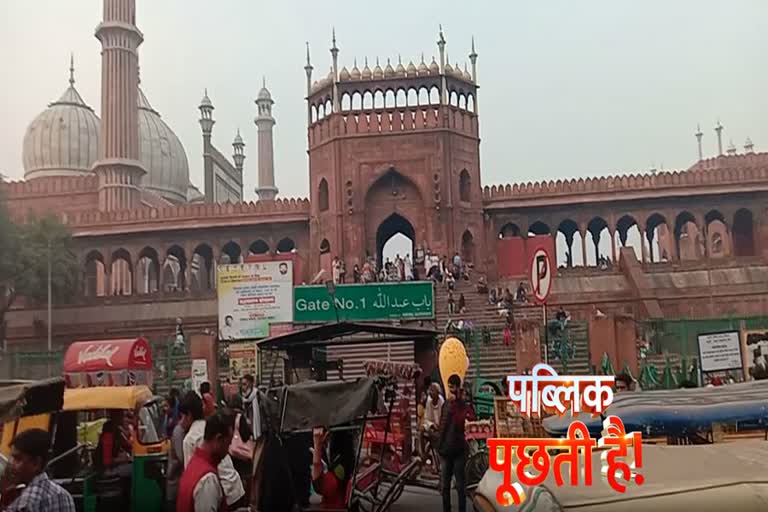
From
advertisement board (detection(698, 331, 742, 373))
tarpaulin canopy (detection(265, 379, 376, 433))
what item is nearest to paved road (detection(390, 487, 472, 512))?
tarpaulin canopy (detection(265, 379, 376, 433))

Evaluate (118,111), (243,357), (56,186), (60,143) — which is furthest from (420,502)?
(60,143)

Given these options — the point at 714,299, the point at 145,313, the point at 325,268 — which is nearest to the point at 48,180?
the point at 145,313

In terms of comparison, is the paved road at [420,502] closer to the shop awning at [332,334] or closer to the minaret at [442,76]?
the shop awning at [332,334]

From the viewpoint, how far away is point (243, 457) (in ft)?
23.6

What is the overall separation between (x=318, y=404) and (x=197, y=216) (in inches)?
1024

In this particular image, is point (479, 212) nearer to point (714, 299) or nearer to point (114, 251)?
point (714, 299)

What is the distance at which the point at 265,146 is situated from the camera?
55.8 meters

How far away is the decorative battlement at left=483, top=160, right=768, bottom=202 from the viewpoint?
29.9 metres

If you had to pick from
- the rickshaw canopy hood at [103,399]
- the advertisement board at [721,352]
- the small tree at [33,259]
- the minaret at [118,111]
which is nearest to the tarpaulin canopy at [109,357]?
the rickshaw canopy hood at [103,399]

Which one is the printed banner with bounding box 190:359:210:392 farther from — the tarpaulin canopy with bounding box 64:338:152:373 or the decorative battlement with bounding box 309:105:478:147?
the decorative battlement with bounding box 309:105:478:147

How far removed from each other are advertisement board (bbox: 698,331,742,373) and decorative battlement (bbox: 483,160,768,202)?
1904cm

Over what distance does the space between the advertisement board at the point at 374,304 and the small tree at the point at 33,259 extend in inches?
555

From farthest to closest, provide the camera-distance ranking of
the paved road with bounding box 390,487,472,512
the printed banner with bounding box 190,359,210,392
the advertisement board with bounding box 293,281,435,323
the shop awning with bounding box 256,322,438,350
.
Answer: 1. the advertisement board with bounding box 293,281,435,323
2. the printed banner with bounding box 190,359,210,392
3. the shop awning with bounding box 256,322,438,350
4. the paved road with bounding box 390,487,472,512

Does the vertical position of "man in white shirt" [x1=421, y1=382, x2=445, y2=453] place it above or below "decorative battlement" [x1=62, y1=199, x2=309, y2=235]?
below
